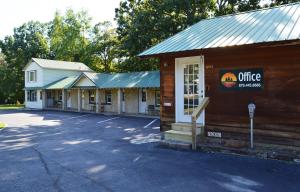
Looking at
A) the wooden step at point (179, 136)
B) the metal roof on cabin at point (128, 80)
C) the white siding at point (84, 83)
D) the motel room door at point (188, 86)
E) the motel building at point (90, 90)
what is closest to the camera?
the wooden step at point (179, 136)

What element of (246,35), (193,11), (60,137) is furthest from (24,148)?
(193,11)

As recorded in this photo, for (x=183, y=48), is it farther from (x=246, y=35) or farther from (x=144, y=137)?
(x=144, y=137)

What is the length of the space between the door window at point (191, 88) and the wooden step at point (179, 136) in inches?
43.1

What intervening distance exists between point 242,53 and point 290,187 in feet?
16.2

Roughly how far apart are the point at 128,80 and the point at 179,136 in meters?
18.6

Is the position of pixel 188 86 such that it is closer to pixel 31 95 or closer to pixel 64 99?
pixel 64 99

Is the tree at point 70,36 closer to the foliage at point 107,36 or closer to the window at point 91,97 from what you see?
the foliage at point 107,36

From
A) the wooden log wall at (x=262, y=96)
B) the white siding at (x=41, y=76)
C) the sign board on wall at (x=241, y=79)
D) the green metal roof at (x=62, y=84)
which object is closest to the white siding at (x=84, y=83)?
the green metal roof at (x=62, y=84)

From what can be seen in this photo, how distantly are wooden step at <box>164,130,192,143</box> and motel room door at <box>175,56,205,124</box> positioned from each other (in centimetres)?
79

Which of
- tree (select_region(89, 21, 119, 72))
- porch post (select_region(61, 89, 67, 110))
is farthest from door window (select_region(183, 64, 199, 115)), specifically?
tree (select_region(89, 21, 119, 72))

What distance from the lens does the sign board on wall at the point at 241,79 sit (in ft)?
33.0

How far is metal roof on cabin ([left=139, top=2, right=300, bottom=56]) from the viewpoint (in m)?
9.80

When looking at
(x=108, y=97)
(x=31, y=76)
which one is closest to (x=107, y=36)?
(x=31, y=76)

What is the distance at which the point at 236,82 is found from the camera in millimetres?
10570
